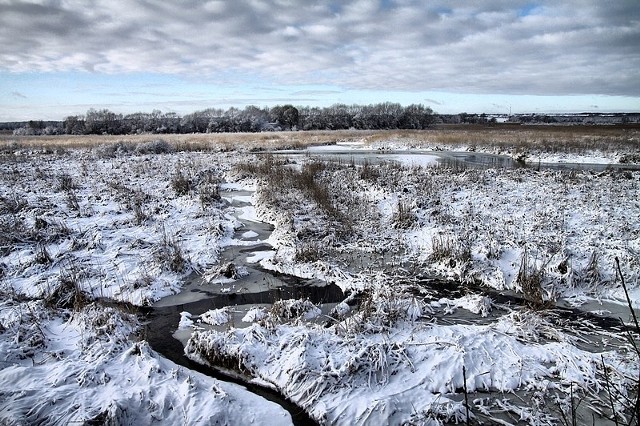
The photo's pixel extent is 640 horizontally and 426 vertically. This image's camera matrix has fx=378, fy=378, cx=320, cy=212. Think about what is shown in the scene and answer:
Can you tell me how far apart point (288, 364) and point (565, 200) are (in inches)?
500

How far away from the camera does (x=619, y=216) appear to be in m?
11.6

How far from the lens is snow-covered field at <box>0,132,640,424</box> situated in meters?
5.03

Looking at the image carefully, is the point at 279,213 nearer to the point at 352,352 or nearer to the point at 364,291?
the point at 364,291

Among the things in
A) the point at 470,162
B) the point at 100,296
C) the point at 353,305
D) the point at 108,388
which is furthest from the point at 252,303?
the point at 470,162

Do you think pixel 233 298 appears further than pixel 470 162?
No

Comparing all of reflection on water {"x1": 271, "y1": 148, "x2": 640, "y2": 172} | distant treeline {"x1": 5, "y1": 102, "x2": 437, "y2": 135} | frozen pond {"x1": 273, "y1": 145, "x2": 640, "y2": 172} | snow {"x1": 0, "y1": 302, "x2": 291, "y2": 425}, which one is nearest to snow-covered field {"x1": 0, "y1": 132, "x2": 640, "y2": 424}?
snow {"x1": 0, "y1": 302, "x2": 291, "y2": 425}

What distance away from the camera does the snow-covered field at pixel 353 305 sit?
503 centimetres

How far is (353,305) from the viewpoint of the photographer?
8039 millimetres

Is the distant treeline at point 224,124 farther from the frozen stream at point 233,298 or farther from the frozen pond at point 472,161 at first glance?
the frozen stream at point 233,298

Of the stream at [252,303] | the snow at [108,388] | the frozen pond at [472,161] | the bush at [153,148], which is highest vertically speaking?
the bush at [153,148]

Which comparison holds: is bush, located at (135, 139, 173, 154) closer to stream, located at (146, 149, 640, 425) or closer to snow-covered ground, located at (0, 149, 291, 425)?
snow-covered ground, located at (0, 149, 291, 425)

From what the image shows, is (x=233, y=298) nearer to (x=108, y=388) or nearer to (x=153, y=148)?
(x=108, y=388)

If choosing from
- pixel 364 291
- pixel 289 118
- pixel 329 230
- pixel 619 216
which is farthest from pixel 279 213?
pixel 289 118

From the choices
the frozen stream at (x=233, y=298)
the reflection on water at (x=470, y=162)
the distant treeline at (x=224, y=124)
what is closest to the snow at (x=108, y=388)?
the frozen stream at (x=233, y=298)
